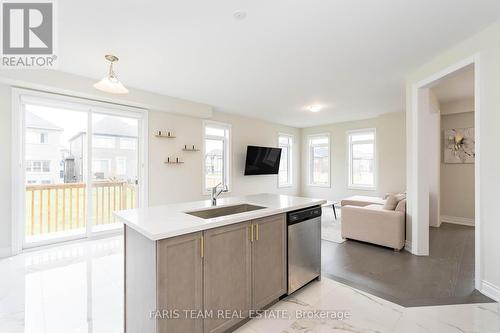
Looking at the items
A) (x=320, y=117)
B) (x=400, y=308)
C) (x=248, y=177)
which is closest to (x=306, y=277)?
(x=400, y=308)

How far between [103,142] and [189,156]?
1676 millimetres

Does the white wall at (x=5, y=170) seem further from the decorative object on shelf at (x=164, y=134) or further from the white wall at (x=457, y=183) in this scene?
the white wall at (x=457, y=183)

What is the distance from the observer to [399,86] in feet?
12.9

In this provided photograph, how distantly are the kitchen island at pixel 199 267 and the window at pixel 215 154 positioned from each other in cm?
355

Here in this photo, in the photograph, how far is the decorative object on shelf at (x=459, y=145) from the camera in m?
4.83

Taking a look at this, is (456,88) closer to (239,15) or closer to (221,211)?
(239,15)

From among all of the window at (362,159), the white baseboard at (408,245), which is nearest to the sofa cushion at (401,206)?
the white baseboard at (408,245)

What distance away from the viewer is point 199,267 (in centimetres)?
157

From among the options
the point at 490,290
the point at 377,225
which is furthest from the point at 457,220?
the point at 490,290

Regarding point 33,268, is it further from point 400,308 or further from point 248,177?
point 248,177

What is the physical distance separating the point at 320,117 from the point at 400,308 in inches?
199

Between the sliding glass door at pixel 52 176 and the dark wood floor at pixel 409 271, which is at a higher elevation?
the sliding glass door at pixel 52 176

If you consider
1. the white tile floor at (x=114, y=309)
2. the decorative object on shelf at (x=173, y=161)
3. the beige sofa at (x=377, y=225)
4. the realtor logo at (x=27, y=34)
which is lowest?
the white tile floor at (x=114, y=309)

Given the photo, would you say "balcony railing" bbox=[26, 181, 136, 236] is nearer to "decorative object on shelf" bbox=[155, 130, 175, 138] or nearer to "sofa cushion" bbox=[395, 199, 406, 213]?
"decorative object on shelf" bbox=[155, 130, 175, 138]
